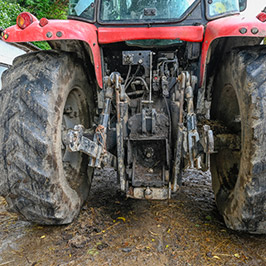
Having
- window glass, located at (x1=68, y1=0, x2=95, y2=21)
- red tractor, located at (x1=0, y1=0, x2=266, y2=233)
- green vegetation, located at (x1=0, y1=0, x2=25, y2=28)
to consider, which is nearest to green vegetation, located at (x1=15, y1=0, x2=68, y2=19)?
green vegetation, located at (x1=0, y1=0, x2=25, y2=28)

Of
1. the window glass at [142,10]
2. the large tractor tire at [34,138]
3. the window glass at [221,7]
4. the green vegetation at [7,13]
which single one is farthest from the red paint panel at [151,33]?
the green vegetation at [7,13]

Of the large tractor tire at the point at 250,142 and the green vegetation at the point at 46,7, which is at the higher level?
the green vegetation at the point at 46,7

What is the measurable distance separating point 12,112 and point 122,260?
3.98ft

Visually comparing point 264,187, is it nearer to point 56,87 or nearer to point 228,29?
point 228,29

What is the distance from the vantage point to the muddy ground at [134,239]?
5.41ft

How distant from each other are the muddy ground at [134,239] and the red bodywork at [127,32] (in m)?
1.19

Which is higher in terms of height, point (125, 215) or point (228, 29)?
point (228, 29)

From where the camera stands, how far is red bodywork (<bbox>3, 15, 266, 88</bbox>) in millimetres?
1652

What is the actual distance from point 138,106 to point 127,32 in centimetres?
67

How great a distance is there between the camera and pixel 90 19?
2.37m

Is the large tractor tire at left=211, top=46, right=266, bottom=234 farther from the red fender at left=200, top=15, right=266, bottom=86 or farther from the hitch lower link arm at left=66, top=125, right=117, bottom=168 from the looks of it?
the hitch lower link arm at left=66, top=125, right=117, bottom=168

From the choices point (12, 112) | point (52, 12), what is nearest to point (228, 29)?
point (12, 112)

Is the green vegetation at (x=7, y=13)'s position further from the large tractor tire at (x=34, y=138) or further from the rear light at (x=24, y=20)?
the large tractor tire at (x=34, y=138)

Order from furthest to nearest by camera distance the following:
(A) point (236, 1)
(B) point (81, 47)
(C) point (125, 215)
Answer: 1. (A) point (236, 1)
2. (C) point (125, 215)
3. (B) point (81, 47)
